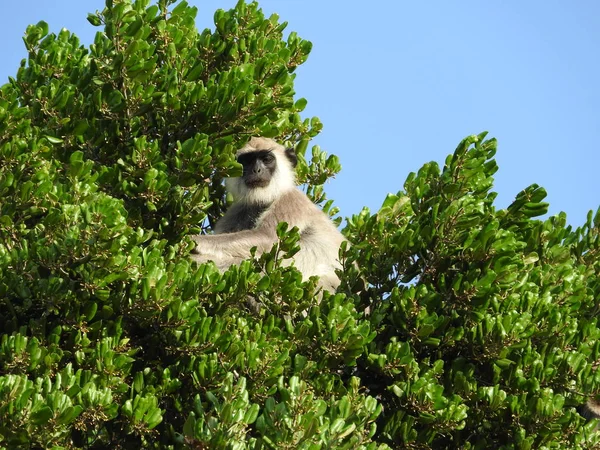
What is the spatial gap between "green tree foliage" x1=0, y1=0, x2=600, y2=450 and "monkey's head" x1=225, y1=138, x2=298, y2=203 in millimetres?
2443

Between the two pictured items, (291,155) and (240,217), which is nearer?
(240,217)

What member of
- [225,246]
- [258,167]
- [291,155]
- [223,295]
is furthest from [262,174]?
[223,295]

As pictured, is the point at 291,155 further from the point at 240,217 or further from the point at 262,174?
the point at 240,217

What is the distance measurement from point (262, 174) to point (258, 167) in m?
0.10

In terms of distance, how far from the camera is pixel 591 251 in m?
8.92

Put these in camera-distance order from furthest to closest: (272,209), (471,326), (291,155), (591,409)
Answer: (291,155) → (272,209) → (591,409) → (471,326)

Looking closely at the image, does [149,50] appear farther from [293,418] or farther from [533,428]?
[533,428]

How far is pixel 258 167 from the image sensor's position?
11.0 meters

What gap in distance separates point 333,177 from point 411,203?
9.74 feet

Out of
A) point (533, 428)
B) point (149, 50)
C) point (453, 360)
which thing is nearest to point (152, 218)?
point (149, 50)

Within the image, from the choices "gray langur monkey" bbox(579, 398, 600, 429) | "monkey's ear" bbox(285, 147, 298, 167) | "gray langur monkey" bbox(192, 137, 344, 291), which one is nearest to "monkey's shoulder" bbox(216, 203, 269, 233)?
"gray langur monkey" bbox(192, 137, 344, 291)

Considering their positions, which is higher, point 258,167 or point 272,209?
point 258,167

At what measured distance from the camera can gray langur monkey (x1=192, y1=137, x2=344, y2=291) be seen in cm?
1014

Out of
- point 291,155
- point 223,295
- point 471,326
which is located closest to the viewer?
point 223,295
